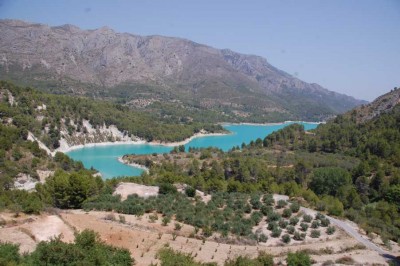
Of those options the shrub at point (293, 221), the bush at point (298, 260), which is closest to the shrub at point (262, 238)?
the shrub at point (293, 221)

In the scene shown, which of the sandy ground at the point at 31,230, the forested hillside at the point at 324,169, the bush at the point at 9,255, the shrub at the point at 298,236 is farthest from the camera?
the forested hillside at the point at 324,169

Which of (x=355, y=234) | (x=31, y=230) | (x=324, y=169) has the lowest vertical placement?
(x=324, y=169)

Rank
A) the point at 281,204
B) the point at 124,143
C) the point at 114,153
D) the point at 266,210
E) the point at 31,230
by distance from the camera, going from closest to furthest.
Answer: the point at 31,230 < the point at 266,210 < the point at 281,204 < the point at 114,153 < the point at 124,143

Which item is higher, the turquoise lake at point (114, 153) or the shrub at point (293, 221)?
the shrub at point (293, 221)

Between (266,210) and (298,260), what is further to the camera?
(266,210)

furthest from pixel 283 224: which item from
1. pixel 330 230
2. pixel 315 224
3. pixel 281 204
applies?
pixel 281 204

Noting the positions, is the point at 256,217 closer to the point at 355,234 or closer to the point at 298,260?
the point at 355,234

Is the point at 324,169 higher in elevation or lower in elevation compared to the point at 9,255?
lower

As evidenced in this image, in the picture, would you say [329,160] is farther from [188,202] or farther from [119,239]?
[119,239]

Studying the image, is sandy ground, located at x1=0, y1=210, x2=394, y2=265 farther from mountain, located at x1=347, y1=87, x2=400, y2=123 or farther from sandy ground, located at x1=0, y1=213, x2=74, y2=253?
mountain, located at x1=347, y1=87, x2=400, y2=123

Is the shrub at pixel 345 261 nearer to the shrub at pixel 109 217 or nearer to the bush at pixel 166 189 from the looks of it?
the shrub at pixel 109 217

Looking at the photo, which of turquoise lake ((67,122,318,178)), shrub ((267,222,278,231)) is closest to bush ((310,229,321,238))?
shrub ((267,222,278,231))

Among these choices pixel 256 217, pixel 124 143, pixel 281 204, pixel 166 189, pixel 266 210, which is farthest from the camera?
pixel 124 143
